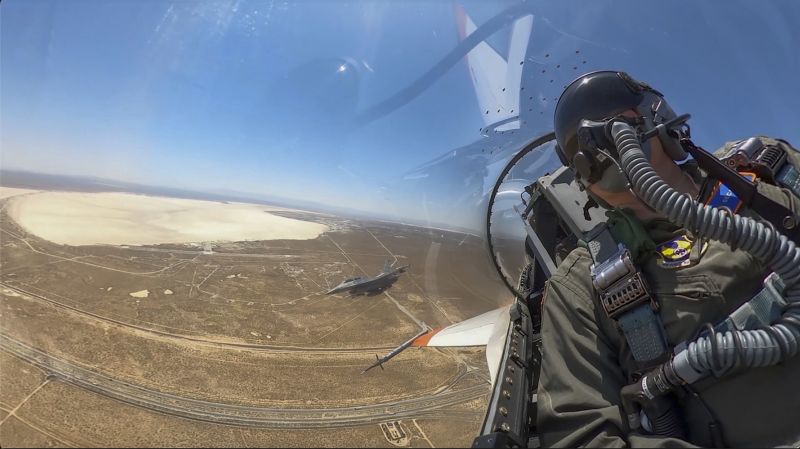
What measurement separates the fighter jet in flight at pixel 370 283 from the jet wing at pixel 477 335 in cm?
64

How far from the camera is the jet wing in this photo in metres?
1.72

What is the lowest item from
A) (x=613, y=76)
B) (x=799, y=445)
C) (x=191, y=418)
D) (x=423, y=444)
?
(x=191, y=418)

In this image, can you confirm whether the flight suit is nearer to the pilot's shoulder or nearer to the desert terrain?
the pilot's shoulder

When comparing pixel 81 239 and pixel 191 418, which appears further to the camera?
pixel 81 239

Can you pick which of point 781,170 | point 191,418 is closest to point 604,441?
point 781,170

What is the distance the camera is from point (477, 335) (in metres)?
1.88

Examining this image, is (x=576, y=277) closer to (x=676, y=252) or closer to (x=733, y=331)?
(x=676, y=252)

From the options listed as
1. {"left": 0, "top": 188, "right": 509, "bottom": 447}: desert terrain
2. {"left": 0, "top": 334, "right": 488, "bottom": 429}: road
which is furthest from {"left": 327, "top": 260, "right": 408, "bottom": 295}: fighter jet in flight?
{"left": 0, "top": 334, "right": 488, "bottom": 429}: road

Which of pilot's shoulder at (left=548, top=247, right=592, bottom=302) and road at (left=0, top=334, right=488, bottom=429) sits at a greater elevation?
pilot's shoulder at (left=548, top=247, right=592, bottom=302)

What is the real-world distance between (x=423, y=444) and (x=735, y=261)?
1219mm

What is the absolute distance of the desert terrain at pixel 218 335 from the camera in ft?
4.26

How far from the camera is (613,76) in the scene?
5.10 feet

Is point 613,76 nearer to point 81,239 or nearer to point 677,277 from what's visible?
point 677,277

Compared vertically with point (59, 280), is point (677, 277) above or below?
above
